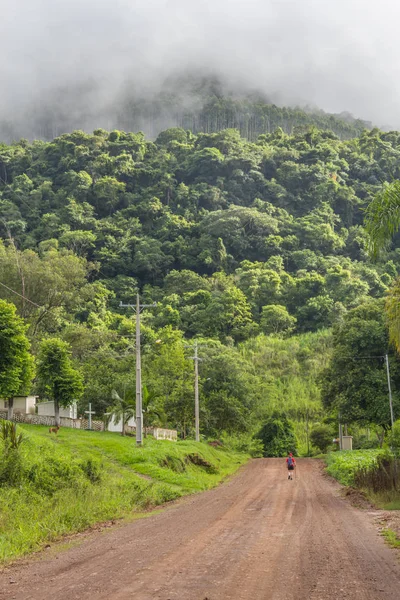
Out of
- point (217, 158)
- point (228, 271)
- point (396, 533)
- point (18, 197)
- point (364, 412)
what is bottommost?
point (396, 533)

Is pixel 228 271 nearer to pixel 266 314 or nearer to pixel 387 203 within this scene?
pixel 266 314

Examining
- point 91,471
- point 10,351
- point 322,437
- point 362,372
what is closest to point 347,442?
point 362,372

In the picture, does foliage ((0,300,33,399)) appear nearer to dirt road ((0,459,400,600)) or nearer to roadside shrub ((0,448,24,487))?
roadside shrub ((0,448,24,487))

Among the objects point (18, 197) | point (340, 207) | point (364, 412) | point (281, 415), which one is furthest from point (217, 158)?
point (364, 412)

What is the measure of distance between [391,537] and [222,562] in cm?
450

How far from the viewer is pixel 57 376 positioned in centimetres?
4184

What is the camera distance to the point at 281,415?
6256 cm

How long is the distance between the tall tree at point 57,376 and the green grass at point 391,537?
31.1 m

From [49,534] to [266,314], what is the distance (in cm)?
8018

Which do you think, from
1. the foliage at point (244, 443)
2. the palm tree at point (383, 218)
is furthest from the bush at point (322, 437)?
the palm tree at point (383, 218)

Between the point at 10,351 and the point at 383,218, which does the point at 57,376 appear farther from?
the point at 383,218

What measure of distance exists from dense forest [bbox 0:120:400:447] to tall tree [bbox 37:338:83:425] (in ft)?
20.2

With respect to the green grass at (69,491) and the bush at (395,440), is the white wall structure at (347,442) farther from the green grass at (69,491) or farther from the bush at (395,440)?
the bush at (395,440)

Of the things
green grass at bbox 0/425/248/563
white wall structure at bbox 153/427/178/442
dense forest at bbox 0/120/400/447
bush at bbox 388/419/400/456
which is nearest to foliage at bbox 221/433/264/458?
dense forest at bbox 0/120/400/447
